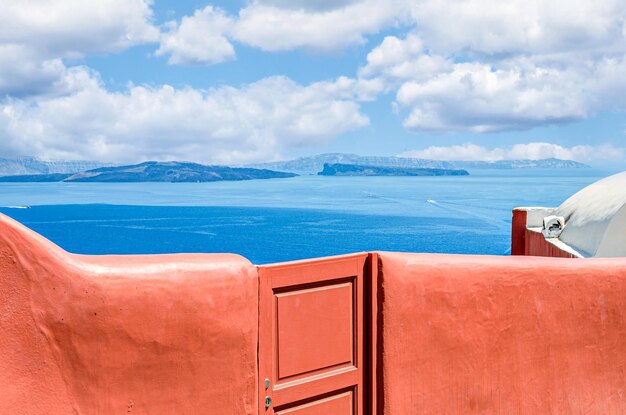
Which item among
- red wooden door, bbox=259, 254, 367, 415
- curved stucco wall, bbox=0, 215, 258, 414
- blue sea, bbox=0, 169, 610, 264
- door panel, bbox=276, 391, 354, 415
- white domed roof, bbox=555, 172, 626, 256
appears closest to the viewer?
curved stucco wall, bbox=0, 215, 258, 414

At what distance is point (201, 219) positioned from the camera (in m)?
74.9

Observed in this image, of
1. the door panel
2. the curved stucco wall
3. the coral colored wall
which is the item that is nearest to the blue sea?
the coral colored wall

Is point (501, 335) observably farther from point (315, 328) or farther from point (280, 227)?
point (280, 227)

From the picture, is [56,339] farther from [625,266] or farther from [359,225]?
[359,225]

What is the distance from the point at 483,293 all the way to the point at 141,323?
88.2 inches

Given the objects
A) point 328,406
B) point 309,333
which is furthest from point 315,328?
point 328,406

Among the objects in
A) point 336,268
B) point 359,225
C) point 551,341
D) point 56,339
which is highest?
point 336,268

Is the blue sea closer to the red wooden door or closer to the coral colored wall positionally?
the coral colored wall

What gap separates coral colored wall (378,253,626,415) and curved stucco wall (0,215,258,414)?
1.00 metres

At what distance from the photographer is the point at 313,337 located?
12.8ft

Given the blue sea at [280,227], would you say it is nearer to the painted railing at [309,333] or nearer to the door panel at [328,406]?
the painted railing at [309,333]

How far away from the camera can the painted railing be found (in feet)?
10.6

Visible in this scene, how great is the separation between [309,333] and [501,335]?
1.37m

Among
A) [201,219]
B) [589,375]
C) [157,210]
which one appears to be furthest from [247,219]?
[589,375]
